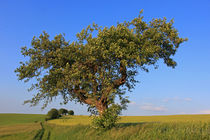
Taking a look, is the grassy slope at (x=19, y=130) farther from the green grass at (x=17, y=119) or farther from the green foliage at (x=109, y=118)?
the green foliage at (x=109, y=118)

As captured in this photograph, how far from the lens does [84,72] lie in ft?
82.4

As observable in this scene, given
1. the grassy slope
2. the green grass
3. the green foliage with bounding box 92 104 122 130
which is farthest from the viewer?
the green grass

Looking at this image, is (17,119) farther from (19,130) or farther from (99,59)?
(99,59)

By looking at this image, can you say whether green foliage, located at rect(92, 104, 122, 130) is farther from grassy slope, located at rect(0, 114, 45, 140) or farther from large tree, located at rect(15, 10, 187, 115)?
grassy slope, located at rect(0, 114, 45, 140)

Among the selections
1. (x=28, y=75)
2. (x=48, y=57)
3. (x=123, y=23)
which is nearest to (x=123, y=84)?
(x=123, y=23)

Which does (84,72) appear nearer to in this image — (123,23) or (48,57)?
(48,57)

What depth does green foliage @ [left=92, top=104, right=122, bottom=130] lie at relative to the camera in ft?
74.0

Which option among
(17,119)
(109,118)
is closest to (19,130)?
(109,118)

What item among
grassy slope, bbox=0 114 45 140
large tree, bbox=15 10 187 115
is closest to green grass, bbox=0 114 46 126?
grassy slope, bbox=0 114 45 140

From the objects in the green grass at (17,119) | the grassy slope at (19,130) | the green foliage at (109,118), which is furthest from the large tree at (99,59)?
the green grass at (17,119)

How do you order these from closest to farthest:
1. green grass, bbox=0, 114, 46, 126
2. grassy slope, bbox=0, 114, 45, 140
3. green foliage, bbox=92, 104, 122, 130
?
green foliage, bbox=92, 104, 122, 130
grassy slope, bbox=0, 114, 45, 140
green grass, bbox=0, 114, 46, 126

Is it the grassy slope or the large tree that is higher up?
the large tree

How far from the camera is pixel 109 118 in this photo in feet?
73.9

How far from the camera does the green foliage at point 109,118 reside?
74.0 ft
